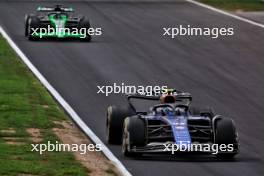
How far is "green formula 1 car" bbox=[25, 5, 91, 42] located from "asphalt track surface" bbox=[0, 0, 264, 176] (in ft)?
1.38

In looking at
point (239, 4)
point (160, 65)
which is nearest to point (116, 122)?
point (160, 65)

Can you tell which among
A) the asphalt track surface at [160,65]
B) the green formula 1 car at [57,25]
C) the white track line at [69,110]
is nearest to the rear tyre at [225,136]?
the asphalt track surface at [160,65]

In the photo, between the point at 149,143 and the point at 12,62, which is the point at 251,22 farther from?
the point at 149,143

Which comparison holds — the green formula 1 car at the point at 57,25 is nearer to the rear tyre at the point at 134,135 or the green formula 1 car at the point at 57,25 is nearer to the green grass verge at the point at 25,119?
the green grass verge at the point at 25,119

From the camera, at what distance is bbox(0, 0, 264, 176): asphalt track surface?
2419 centimetres

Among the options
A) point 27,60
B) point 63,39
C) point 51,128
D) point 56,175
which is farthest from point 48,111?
point 63,39

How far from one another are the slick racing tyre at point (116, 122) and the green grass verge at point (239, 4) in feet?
120

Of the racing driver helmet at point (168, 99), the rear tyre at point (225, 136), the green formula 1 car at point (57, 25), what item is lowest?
the rear tyre at point (225, 136)

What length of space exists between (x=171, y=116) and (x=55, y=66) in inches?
632

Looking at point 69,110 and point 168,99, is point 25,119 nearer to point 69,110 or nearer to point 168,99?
point 69,110

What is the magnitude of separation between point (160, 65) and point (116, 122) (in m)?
16.3

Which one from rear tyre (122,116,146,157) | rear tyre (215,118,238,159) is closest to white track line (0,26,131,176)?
rear tyre (122,116,146,157)

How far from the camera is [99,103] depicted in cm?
3247

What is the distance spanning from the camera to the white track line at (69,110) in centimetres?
2328
